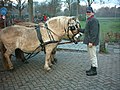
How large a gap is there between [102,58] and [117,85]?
3.71 m

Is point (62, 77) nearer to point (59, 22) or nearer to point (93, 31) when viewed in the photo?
point (93, 31)

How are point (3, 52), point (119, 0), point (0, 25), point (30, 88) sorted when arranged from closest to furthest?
point (30, 88), point (3, 52), point (0, 25), point (119, 0)

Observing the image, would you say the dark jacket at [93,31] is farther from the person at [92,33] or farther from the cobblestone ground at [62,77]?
the cobblestone ground at [62,77]

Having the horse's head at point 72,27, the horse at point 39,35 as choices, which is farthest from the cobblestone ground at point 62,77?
the horse's head at point 72,27

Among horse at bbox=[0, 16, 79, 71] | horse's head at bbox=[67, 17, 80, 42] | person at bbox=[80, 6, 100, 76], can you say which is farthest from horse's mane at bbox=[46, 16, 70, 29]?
person at bbox=[80, 6, 100, 76]

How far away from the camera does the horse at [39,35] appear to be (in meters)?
6.80

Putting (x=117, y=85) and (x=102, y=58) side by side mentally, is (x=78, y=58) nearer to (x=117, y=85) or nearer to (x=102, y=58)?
(x=102, y=58)

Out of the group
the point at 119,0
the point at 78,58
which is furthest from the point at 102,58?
the point at 119,0

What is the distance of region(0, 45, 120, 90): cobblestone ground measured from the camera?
557 centimetres

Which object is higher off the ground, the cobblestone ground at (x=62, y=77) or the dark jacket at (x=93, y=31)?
the dark jacket at (x=93, y=31)

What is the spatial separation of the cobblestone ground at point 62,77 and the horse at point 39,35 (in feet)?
1.59

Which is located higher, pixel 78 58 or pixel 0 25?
pixel 0 25

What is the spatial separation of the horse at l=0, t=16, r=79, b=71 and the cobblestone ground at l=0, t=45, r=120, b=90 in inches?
19.0

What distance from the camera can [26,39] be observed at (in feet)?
22.3
